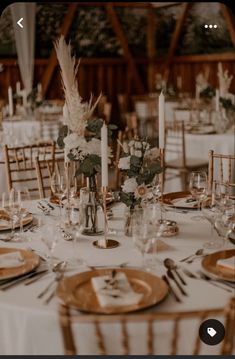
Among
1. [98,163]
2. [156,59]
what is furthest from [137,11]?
[98,163]

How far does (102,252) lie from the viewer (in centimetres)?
197

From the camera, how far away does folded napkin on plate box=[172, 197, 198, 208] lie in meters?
2.53

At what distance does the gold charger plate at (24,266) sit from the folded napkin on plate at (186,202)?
850mm

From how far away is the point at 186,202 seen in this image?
8.48 ft

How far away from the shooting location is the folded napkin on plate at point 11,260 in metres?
1.83

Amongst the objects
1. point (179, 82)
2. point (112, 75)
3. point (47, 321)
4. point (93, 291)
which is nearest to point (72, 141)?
point (93, 291)

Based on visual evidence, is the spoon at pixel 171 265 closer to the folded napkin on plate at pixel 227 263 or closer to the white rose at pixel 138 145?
the folded napkin on plate at pixel 227 263

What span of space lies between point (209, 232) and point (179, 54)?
7003mm

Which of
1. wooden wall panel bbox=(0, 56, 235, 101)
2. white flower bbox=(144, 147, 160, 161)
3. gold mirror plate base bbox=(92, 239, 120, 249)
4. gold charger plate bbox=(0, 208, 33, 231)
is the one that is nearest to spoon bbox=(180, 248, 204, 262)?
gold mirror plate base bbox=(92, 239, 120, 249)

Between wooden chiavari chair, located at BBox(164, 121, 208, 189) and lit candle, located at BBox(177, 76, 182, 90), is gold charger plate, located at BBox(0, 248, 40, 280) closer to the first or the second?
wooden chiavari chair, located at BBox(164, 121, 208, 189)

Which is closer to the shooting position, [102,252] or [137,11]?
[102,252]

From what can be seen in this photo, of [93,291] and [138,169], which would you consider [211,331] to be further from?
[138,169]

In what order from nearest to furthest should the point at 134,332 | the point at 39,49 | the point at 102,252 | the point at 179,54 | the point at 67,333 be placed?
the point at 67,333 < the point at 134,332 < the point at 102,252 < the point at 39,49 < the point at 179,54

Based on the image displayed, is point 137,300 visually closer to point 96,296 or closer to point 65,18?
point 96,296
